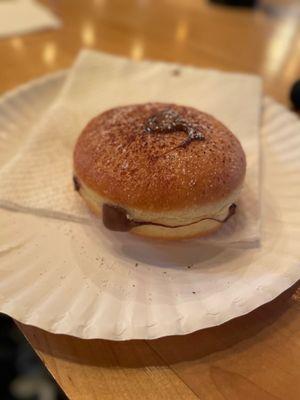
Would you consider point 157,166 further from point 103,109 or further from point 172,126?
point 103,109

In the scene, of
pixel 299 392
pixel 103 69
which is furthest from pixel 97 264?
pixel 103 69

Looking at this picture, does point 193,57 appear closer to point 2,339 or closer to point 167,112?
point 167,112

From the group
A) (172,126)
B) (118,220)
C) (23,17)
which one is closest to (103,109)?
(172,126)

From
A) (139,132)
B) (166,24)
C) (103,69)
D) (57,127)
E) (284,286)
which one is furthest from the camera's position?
(166,24)

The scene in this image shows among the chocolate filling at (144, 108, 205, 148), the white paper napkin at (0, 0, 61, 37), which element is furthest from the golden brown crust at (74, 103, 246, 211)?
the white paper napkin at (0, 0, 61, 37)

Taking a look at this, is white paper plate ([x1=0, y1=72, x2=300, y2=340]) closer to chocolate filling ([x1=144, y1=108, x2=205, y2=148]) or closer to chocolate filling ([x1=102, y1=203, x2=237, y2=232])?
chocolate filling ([x1=102, y1=203, x2=237, y2=232])

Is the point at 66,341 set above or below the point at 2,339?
above
